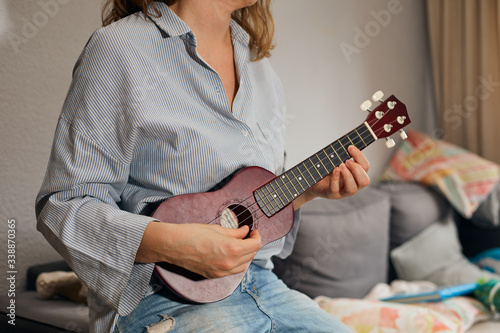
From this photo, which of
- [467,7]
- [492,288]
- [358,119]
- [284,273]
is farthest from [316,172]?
[467,7]

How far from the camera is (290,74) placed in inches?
80.0

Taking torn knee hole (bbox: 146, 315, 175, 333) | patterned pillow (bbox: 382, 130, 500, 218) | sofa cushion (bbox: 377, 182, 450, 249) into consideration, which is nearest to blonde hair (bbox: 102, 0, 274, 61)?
torn knee hole (bbox: 146, 315, 175, 333)

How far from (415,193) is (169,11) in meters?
1.59

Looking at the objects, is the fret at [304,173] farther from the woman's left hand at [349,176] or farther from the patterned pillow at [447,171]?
the patterned pillow at [447,171]

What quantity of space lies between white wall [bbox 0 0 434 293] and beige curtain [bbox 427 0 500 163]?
9 centimetres

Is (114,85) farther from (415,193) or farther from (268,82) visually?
(415,193)

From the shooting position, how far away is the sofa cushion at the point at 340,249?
1797 mm

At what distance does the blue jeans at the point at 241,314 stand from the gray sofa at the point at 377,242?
45 cm

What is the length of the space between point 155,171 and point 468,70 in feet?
7.47

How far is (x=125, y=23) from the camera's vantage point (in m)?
1.00

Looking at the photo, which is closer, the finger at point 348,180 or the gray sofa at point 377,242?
the finger at point 348,180

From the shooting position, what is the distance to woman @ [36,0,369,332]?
34.5 inches

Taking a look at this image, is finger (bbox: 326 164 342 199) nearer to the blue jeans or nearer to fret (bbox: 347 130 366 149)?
fret (bbox: 347 130 366 149)

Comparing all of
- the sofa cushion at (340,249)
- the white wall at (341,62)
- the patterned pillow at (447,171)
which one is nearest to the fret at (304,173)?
the sofa cushion at (340,249)
